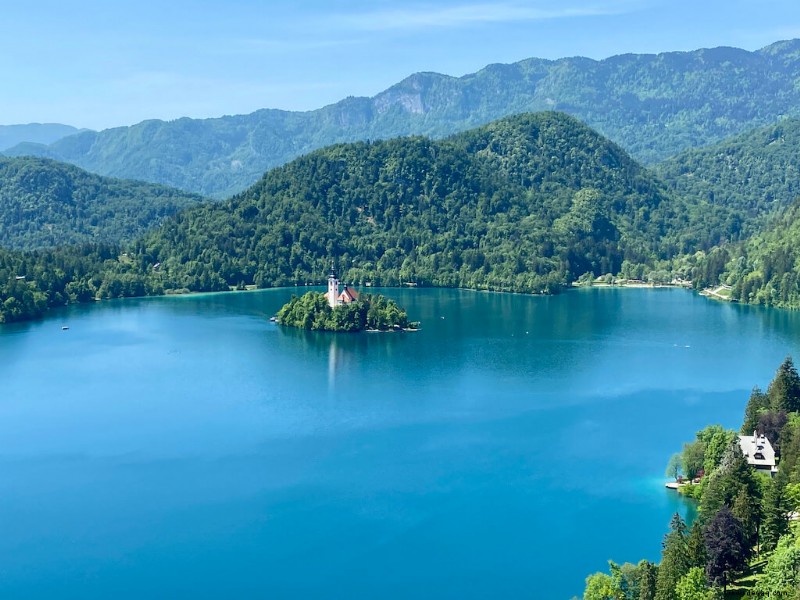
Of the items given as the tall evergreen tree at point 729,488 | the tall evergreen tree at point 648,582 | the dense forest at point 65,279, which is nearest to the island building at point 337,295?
the dense forest at point 65,279

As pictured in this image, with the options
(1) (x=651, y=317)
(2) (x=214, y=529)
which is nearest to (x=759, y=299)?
(1) (x=651, y=317)

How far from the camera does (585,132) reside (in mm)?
178125

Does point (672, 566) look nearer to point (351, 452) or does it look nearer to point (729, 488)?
point (729, 488)

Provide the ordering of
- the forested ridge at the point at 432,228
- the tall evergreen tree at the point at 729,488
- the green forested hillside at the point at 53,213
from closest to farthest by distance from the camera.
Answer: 1. the tall evergreen tree at the point at 729,488
2. the forested ridge at the point at 432,228
3. the green forested hillside at the point at 53,213

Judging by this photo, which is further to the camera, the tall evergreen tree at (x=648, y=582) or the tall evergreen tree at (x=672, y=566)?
the tall evergreen tree at (x=648, y=582)

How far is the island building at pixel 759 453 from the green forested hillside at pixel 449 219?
76026 mm

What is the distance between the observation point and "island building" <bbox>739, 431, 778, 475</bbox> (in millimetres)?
40562

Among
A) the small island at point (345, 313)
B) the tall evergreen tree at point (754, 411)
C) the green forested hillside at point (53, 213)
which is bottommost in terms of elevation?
the tall evergreen tree at point (754, 411)

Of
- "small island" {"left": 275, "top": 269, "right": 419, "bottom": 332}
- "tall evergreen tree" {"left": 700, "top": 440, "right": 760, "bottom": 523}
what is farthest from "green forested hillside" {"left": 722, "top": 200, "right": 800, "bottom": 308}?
"tall evergreen tree" {"left": 700, "top": 440, "right": 760, "bottom": 523}

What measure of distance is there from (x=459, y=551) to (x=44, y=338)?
2323 inches

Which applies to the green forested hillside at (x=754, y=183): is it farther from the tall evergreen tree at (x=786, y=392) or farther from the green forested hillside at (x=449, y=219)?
the tall evergreen tree at (x=786, y=392)

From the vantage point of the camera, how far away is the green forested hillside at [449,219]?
5079 inches

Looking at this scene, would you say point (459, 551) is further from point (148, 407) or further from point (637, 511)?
point (148, 407)

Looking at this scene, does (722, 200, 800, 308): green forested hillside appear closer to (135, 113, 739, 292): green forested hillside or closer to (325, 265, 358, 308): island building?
(135, 113, 739, 292): green forested hillside
